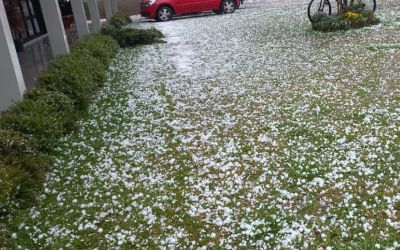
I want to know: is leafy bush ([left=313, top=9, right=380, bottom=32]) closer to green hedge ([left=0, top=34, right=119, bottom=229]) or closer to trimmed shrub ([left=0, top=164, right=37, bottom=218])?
green hedge ([left=0, top=34, right=119, bottom=229])

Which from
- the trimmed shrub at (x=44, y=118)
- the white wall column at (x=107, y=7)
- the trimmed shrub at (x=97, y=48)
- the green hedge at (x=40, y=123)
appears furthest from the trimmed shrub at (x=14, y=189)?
the white wall column at (x=107, y=7)

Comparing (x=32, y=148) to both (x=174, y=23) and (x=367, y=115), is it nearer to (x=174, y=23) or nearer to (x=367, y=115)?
(x=367, y=115)

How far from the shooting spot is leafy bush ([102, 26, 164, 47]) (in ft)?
34.8

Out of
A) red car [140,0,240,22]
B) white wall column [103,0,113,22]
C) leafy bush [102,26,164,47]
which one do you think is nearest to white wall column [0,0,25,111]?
leafy bush [102,26,164,47]

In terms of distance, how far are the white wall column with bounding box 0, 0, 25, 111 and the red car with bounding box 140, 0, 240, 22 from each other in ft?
36.5

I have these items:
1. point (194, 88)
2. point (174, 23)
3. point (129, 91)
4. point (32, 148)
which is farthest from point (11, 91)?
point (174, 23)

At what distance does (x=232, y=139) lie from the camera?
4.11m

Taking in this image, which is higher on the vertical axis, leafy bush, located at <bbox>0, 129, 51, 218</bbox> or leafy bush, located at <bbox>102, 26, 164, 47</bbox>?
leafy bush, located at <bbox>102, 26, 164, 47</bbox>

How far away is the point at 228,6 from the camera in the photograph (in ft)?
52.2

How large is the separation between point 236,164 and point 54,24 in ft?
17.6

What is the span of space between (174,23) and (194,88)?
922 centimetres

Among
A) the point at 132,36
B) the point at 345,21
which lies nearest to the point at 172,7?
the point at 132,36

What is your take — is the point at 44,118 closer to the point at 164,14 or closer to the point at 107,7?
the point at 107,7

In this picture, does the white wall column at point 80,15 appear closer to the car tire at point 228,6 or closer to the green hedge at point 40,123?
the green hedge at point 40,123
